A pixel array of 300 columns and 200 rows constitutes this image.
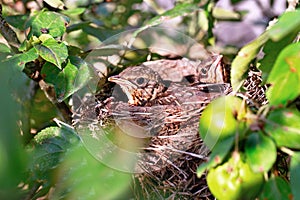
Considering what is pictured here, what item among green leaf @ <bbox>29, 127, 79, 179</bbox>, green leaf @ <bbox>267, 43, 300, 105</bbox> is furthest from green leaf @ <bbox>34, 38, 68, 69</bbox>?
green leaf @ <bbox>267, 43, 300, 105</bbox>

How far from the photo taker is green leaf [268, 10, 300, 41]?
434mm

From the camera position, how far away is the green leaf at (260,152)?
0.45 meters

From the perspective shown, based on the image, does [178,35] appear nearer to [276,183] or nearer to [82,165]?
[82,165]

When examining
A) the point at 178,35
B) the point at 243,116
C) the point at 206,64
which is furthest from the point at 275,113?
the point at 178,35

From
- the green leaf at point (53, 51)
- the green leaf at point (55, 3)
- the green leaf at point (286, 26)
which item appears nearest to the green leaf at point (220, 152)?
the green leaf at point (286, 26)

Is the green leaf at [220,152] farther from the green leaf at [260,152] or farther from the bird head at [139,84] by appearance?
the bird head at [139,84]

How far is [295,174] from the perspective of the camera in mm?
473

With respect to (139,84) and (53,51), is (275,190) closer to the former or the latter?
(53,51)

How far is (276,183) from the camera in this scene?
49 cm

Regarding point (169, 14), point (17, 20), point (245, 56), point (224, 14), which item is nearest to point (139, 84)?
point (169, 14)

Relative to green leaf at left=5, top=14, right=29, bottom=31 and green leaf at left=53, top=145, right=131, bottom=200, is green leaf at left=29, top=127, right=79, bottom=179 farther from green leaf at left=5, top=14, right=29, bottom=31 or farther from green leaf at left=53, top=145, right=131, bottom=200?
green leaf at left=5, top=14, right=29, bottom=31

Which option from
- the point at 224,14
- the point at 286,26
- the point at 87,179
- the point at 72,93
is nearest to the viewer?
the point at 286,26

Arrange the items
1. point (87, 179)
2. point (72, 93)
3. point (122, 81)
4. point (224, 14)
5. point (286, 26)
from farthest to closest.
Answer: point (224, 14), point (122, 81), point (72, 93), point (87, 179), point (286, 26)

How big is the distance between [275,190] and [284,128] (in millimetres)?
65
